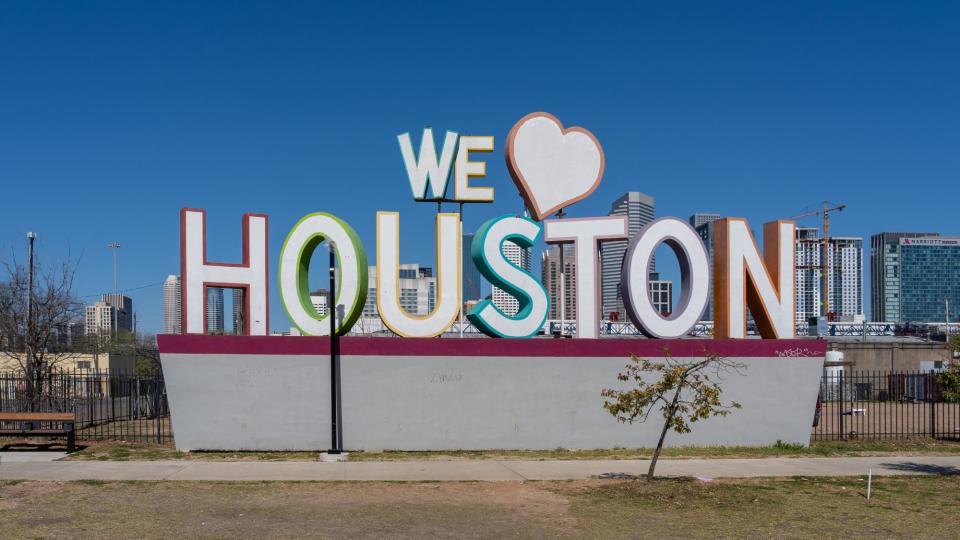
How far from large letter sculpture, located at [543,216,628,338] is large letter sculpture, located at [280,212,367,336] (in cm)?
480

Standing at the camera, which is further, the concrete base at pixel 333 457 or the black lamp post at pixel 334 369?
the black lamp post at pixel 334 369

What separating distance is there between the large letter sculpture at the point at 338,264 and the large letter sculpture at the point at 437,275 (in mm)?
528

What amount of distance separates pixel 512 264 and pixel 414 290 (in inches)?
4146

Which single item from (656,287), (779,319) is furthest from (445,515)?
(656,287)

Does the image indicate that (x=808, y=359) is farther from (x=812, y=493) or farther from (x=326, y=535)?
(x=326, y=535)

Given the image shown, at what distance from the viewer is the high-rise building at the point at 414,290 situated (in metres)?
73.8

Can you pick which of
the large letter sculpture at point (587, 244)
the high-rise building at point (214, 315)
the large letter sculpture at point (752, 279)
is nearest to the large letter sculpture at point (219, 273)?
the large letter sculpture at point (587, 244)

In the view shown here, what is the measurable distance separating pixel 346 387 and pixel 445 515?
7670 mm

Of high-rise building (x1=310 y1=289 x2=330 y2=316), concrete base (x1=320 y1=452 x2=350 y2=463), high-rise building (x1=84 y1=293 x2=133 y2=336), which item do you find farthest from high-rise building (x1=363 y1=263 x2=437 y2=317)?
high-rise building (x1=84 y1=293 x2=133 y2=336)

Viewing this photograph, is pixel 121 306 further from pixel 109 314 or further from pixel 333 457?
pixel 333 457

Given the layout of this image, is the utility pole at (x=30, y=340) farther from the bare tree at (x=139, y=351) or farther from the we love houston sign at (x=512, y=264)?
the bare tree at (x=139, y=351)

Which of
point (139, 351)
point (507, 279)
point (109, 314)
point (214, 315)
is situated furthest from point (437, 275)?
point (109, 314)

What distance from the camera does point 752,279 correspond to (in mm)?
21016

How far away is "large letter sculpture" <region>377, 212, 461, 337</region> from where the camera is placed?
768 inches
